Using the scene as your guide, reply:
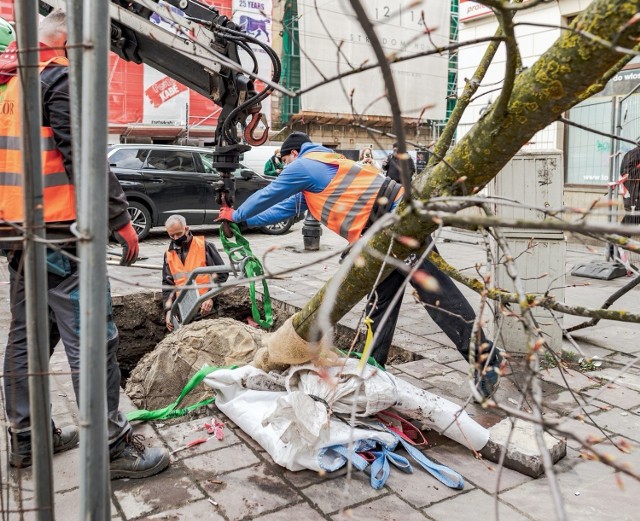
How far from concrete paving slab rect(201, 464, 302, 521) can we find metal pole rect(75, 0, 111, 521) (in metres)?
1.29

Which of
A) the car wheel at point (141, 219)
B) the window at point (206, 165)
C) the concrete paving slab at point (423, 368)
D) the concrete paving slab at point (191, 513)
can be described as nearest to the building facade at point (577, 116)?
the window at point (206, 165)

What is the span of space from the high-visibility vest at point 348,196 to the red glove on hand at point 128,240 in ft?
5.08

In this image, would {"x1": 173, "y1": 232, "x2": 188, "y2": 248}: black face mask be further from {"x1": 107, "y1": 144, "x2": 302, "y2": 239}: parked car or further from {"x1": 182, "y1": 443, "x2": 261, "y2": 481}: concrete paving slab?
{"x1": 107, "y1": 144, "x2": 302, "y2": 239}: parked car

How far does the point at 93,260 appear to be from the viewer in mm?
1605

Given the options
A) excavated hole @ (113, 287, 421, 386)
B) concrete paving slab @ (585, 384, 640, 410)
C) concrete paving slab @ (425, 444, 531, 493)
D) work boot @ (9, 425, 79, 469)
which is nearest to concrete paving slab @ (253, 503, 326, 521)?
concrete paving slab @ (425, 444, 531, 493)

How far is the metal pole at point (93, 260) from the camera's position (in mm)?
1533

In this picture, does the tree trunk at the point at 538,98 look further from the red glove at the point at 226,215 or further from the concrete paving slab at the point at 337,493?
the red glove at the point at 226,215

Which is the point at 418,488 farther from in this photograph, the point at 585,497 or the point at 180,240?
the point at 180,240

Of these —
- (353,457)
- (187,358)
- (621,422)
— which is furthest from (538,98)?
(187,358)

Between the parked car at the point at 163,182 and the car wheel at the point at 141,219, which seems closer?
the car wheel at the point at 141,219

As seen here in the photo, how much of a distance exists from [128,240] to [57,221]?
36 cm

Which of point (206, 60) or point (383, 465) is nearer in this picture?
point (383, 465)

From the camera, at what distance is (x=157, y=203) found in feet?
41.7

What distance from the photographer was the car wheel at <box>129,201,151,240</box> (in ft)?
40.5
